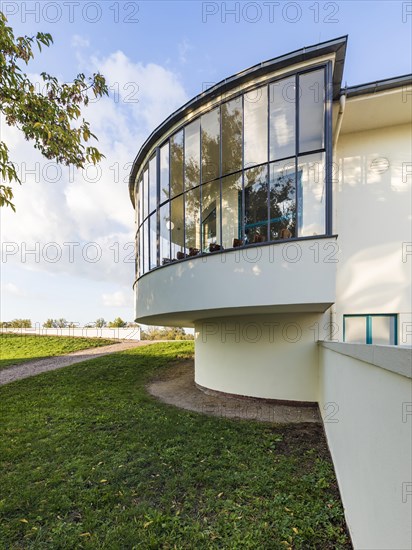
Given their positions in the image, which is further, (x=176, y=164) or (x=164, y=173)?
(x=164, y=173)

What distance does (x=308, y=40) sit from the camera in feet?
19.3

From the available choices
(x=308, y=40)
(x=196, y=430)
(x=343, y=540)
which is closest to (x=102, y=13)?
(x=308, y=40)

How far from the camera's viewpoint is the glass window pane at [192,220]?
307 inches

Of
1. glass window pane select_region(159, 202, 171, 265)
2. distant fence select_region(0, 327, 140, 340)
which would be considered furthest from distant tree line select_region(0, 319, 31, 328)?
glass window pane select_region(159, 202, 171, 265)

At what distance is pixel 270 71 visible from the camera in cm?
635

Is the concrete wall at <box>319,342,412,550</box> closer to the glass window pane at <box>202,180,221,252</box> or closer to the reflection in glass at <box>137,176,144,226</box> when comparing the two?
the glass window pane at <box>202,180,221,252</box>

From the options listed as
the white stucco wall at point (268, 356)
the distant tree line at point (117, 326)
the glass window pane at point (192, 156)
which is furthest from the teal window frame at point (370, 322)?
the distant tree line at point (117, 326)

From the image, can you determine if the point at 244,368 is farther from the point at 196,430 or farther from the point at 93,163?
the point at 93,163

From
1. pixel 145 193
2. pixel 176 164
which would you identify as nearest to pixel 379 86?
pixel 176 164

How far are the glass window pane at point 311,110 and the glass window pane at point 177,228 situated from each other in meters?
3.33

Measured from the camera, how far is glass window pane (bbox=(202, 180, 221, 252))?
7570 mm

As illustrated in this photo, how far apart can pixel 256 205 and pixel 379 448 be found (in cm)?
560

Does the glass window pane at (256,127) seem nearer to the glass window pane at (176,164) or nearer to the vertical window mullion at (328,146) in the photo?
the vertical window mullion at (328,146)

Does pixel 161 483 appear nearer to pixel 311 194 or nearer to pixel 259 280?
pixel 259 280
